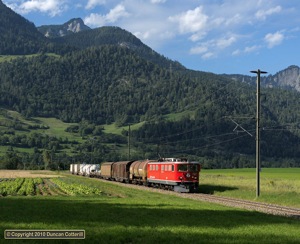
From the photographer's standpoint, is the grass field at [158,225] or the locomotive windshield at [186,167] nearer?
the grass field at [158,225]

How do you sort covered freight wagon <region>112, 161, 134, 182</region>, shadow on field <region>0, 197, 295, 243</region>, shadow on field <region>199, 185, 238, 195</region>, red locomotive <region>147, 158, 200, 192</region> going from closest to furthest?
shadow on field <region>0, 197, 295, 243</region>, red locomotive <region>147, 158, 200, 192</region>, shadow on field <region>199, 185, 238, 195</region>, covered freight wagon <region>112, 161, 134, 182</region>

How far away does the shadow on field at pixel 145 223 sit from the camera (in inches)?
715

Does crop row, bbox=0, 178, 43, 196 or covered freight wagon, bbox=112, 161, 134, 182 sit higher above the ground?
covered freight wagon, bbox=112, 161, 134, 182

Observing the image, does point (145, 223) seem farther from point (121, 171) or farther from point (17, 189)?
point (121, 171)

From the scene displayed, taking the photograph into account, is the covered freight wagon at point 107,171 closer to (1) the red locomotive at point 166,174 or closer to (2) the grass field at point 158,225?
(1) the red locomotive at point 166,174

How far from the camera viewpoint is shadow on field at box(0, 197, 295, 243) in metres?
18.2

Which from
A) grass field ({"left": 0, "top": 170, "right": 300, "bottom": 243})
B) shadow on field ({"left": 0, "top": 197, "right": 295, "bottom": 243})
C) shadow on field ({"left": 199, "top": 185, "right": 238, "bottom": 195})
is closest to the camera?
grass field ({"left": 0, "top": 170, "right": 300, "bottom": 243})

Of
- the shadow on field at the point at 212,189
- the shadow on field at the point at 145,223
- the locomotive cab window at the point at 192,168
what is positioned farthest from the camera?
the shadow on field at the point at 212,189

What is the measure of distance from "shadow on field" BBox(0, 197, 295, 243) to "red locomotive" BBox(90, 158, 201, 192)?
24.1m

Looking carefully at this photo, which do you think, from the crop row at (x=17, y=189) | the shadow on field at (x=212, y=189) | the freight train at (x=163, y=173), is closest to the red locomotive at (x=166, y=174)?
the freight train at (x=163, y=173)

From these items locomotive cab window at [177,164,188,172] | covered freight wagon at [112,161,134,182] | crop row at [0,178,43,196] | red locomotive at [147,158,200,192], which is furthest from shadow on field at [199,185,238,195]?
covered freight wagon at [112,161,134,182]

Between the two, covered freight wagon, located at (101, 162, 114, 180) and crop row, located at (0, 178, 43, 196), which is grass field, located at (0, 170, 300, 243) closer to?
crop row, located at (0, 178, 43, 196)

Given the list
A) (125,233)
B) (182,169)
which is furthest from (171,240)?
(182,169)

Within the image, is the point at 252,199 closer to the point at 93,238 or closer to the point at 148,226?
the point at 148,226
